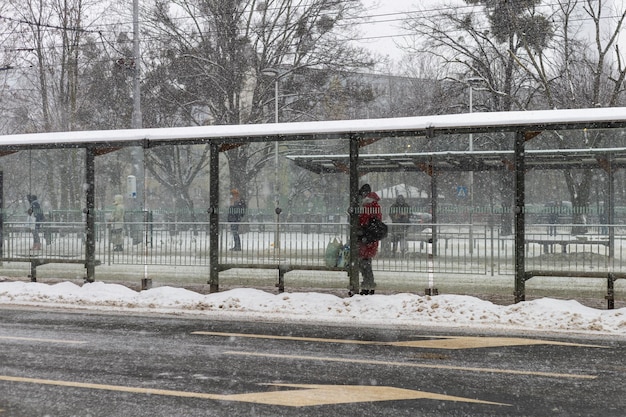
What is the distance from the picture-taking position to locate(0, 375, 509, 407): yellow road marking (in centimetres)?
620

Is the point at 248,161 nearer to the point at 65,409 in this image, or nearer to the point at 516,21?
the point at 65,409

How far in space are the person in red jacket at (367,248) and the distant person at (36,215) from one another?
6.66m

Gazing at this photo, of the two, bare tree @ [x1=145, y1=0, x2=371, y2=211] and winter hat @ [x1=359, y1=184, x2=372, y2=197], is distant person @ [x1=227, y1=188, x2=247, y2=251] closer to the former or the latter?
winter hat @ [x1=359, y1=184, x2=372, y2=197]

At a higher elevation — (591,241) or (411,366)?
(591,241)

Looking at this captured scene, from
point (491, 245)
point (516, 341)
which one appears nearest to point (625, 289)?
point (491, 245)

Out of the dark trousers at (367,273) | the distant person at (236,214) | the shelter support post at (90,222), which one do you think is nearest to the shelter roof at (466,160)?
the distant person at (236,214)

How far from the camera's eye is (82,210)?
577 inches

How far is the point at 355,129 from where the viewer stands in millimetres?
12305

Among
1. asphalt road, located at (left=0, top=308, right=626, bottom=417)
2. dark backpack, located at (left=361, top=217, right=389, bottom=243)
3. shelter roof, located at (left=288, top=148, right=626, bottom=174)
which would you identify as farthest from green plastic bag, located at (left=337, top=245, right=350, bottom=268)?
asphalt road, located at (left=0, top=308, right=626, bottom=417)

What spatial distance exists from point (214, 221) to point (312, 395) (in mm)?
7551

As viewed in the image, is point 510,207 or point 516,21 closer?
point 510,207

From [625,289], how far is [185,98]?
78.7 ft

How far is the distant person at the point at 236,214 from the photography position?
13.6 m

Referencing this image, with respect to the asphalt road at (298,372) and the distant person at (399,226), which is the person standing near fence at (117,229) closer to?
the asphalt road at (298,372)
